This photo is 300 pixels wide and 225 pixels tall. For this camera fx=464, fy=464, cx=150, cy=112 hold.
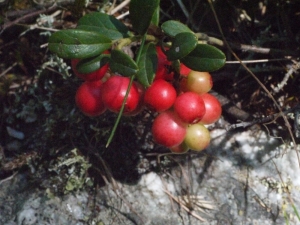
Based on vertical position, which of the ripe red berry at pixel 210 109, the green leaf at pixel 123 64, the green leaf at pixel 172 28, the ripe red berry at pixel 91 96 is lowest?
the ripe red berry at pixel 210 109

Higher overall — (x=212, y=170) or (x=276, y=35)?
(x=276, y=35)

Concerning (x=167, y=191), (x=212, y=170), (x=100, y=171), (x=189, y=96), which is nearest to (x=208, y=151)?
(x=212, y=170)

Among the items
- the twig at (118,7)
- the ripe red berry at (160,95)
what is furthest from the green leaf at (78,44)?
the twig at (118,7)

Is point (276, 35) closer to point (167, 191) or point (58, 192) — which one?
point (167, 191)

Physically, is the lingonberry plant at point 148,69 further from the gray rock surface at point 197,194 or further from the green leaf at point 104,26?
the gray rock surface at point 197,194

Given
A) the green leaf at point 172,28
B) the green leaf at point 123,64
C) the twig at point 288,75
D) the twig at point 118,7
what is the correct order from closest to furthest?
1. the green leaf at point 123,64
2. the green leaf at point 172,28
3. the twig at point 288,75
4. the twig at point 118,7

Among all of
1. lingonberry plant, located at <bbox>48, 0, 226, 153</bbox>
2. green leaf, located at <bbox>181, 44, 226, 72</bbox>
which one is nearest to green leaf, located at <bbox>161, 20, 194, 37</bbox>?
lingonberry plant, located at <bbox>48, 0, 226, 153</bbox>
